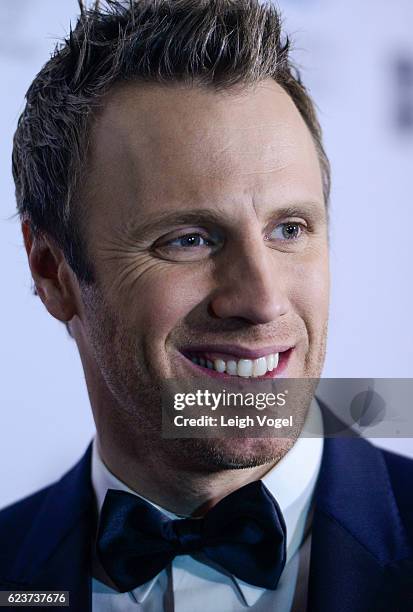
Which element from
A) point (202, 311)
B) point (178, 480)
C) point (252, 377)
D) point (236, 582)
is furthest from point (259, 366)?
point (236, 582)

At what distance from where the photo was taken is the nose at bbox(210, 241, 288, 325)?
142 cm

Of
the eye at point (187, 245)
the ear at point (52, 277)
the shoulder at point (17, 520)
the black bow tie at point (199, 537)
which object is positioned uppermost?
the eye at point (187, 245)

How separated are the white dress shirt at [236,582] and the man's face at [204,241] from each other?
0.22 ft

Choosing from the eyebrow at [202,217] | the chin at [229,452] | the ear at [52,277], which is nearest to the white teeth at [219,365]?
the chin at [229,452]

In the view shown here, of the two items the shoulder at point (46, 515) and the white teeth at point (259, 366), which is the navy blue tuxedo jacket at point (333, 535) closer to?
the shoulder at point (46, 515)

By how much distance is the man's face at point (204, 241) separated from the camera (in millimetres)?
1446

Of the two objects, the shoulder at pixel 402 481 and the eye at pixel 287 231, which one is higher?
the eye at pixel 287 231

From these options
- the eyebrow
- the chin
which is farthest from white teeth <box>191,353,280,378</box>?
the eyebrow

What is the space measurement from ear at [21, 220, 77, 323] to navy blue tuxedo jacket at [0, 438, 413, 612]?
290 millimetres

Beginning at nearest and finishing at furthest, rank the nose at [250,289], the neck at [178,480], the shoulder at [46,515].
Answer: the nose at [250,289], the neck at [178,480], the shoulder at [46,515]

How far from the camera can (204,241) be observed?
1.49 m

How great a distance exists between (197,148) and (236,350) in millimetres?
321

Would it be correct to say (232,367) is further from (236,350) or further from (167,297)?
(167,297)

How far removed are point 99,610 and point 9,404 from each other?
43 cm
